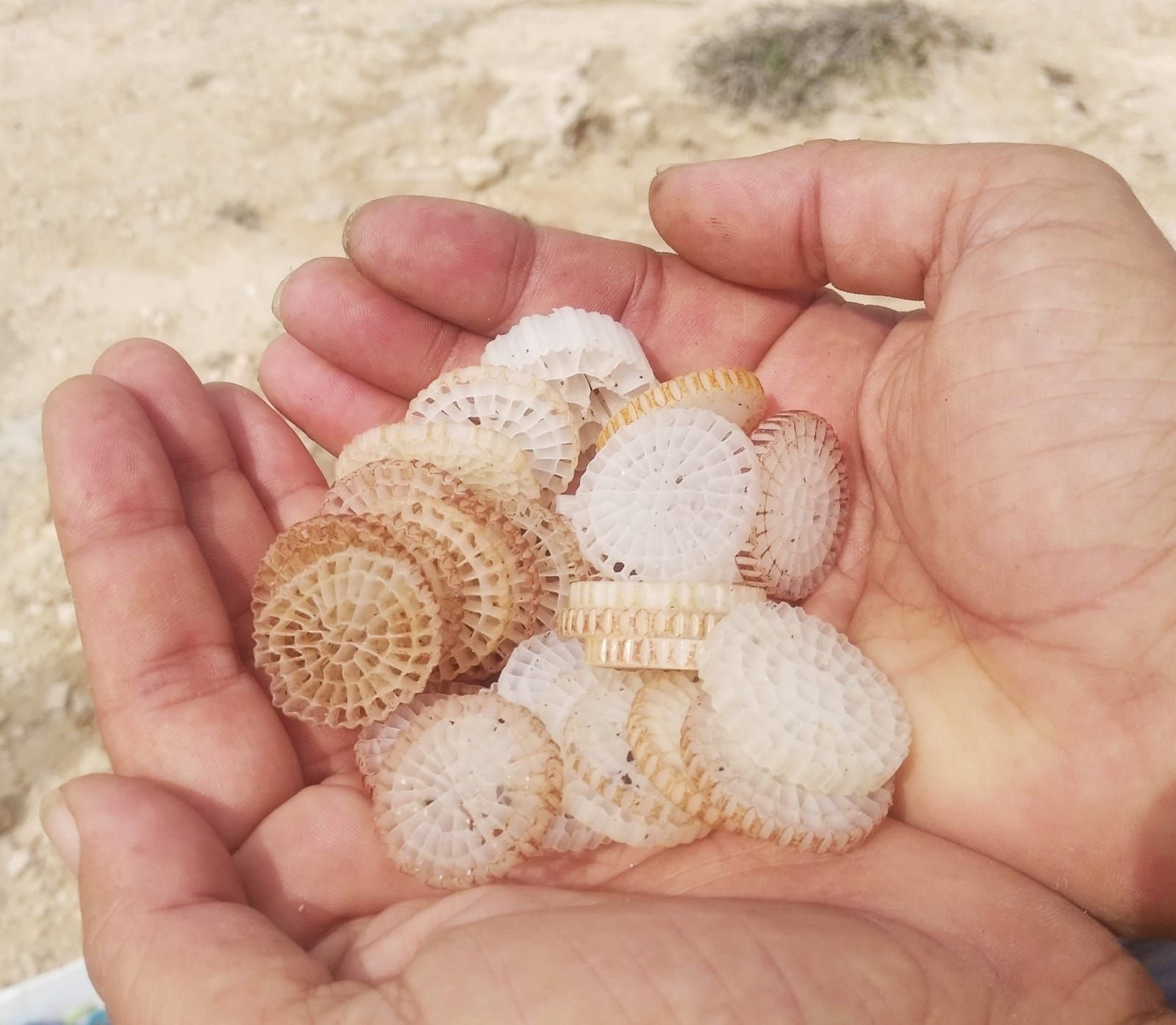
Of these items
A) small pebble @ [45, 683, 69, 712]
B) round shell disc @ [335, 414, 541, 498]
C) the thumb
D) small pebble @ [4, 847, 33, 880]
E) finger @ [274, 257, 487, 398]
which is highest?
finger @ [274, 257, 487, 398]

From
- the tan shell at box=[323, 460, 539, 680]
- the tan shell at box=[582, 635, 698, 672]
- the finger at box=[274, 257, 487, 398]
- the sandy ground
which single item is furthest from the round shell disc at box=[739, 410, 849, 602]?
the sandy ground

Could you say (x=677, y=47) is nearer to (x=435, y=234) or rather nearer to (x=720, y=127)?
(x=720, y=127)

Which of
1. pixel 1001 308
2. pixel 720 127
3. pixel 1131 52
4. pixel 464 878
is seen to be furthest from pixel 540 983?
pixel 1131 52

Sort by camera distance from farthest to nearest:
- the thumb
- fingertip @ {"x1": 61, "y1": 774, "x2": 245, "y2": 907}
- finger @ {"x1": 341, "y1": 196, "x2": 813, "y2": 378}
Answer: finger @ {"x1": 341, "y1": 196, "x2": 813, "y2": 378}, fingertip @ {"x1": 61, "y1": 774, "x2": 245, "y2": 907}, the thumb

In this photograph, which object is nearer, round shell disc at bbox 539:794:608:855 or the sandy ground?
round shell disc at bbox 539:794:608:855

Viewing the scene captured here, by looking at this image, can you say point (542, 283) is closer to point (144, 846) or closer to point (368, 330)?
point (368, 330)

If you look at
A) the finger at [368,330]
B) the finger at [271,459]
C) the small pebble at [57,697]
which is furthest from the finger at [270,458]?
the small pebble at [57,697]

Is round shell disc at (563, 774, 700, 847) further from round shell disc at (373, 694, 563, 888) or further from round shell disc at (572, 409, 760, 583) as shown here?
round shell disc at (572, 409, 760, 583)
